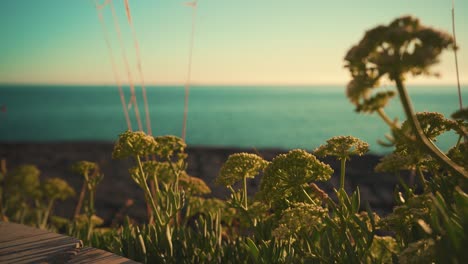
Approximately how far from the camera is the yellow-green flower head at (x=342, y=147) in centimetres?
234

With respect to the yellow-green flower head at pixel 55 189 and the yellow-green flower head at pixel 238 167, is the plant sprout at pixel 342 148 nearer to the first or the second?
the yellow-green flower head at pixel 238 167

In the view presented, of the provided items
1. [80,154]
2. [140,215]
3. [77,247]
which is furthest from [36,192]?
[80,154]

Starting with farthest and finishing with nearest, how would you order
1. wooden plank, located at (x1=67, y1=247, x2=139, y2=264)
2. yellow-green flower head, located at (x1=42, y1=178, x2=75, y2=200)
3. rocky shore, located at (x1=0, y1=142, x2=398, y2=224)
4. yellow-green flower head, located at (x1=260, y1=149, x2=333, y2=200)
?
rocky shore, located at (x1=0, y1=142, x2=398, y2=224) < yellow-green flower head, located at (x1=42, y1=178, x2=75, y2=200) < wooden plank, located at (x1=67, y1=247, x2=139, y2=264) < yellow-green flower head, located at (x1=260, y1=149, x2=333, y2=200)

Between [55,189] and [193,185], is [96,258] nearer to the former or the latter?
[193,185]

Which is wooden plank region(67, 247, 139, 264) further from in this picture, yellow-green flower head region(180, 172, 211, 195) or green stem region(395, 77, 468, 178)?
green stem region(395, 77, 468, 178)

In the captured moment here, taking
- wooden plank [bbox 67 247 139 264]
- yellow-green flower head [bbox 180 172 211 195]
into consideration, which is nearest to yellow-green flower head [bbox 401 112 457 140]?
wooden plank [bbox 67 247 139 264]

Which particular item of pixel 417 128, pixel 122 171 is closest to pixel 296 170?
pixel 417 128

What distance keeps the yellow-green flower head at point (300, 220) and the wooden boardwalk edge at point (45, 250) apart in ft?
2.76

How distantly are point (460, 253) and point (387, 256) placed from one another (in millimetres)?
1617

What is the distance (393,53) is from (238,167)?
1364 millimetres

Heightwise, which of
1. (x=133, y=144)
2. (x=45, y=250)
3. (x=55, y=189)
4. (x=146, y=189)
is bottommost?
(x=55, y=189)

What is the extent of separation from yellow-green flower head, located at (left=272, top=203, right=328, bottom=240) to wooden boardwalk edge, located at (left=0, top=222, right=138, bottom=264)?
84 centimetres

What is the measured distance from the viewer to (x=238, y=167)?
105 inches

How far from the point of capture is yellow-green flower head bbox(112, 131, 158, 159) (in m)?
2.74
